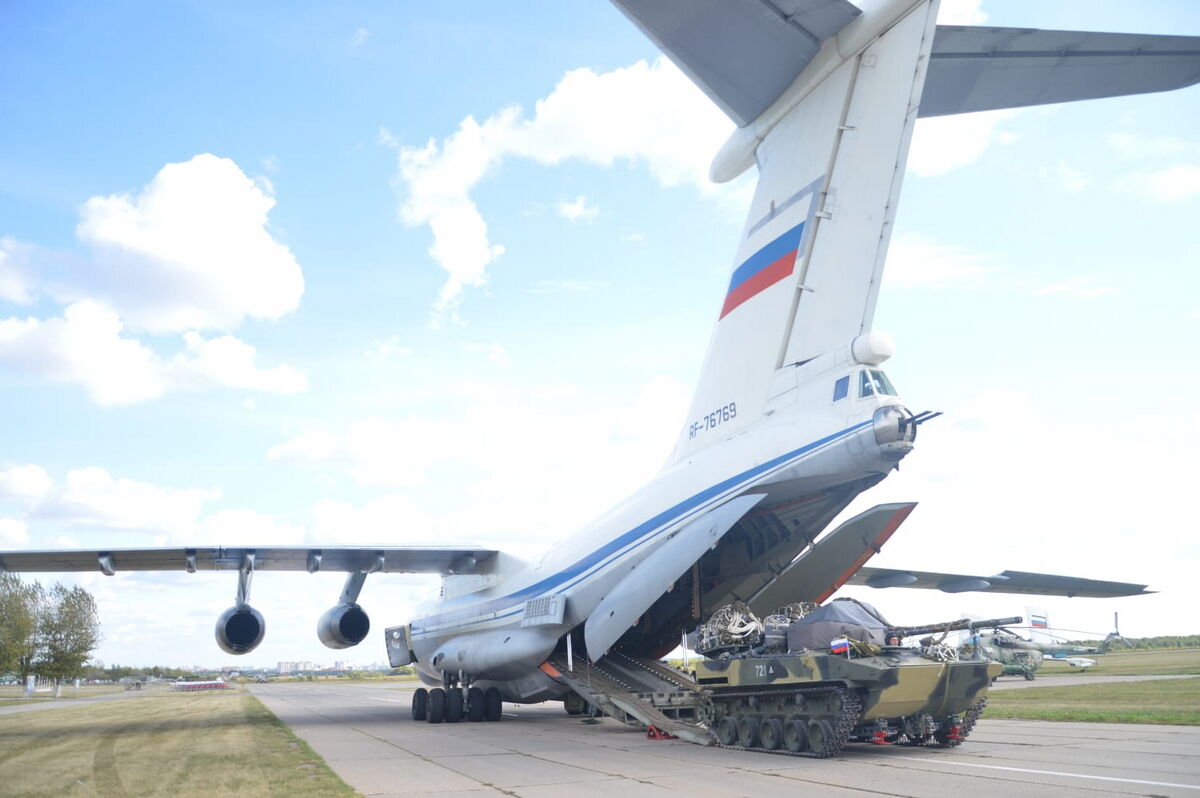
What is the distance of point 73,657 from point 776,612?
1560 inches

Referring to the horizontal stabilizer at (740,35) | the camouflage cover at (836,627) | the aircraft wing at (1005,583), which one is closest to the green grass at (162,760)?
the camouflage cover at (836,627)

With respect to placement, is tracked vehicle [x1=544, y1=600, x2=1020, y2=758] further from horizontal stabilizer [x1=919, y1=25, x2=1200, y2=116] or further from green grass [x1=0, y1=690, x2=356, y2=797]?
horizontal stabilizer [x1=919, y1=25, x2=1200, y2=116]

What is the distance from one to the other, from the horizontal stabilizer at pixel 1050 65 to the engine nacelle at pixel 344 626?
12.4 m

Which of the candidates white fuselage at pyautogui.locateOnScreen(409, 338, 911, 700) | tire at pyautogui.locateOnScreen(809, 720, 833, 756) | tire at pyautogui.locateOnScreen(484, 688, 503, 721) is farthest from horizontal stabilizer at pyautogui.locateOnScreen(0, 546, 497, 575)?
tire at pyautogui.locateOnScreen(809, 720, 833, 756)

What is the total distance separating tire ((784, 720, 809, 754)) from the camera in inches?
359

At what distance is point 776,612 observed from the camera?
38.9 ft

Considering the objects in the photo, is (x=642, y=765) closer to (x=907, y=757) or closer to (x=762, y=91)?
(x=907, y=757)

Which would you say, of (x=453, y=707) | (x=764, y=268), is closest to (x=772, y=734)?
(x=764, y=268)

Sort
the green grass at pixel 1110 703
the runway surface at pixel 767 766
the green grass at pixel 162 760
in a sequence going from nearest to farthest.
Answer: the runway surface at pixel 767 766, the green grass at pixel 162 760, the green grass at pixel 1110 703

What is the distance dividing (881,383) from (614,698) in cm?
552

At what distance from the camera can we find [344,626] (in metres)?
16.6

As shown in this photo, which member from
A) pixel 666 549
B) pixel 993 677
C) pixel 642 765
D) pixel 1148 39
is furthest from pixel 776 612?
pixel 1148 39

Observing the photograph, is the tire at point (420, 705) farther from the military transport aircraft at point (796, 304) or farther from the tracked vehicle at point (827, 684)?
the tracked vehicle at point (827, 684)

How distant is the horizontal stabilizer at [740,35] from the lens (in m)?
9.42
